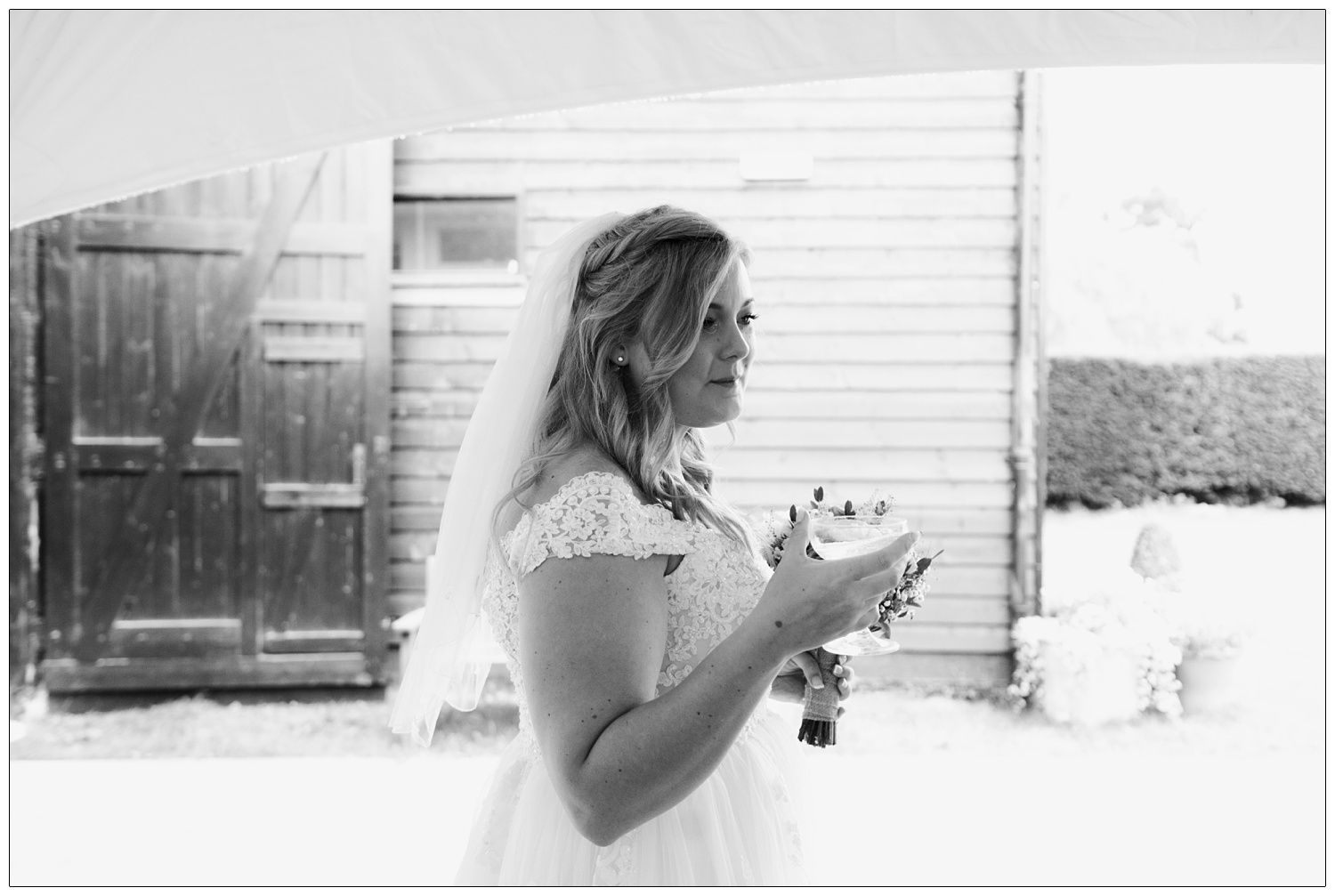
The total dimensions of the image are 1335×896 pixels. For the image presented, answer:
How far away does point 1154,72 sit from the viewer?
9.80 m

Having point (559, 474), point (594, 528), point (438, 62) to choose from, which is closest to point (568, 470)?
point (559, 474)

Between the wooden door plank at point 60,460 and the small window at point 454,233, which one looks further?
the small window at point 454,233

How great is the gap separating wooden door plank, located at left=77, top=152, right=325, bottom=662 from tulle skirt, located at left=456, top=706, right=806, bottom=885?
396 centimetres

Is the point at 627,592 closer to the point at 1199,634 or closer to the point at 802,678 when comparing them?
the point at 802,678

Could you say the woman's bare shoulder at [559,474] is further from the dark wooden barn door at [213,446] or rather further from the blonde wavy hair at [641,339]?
the dark wooden barn door at [213,446]

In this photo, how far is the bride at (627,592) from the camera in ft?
4.10

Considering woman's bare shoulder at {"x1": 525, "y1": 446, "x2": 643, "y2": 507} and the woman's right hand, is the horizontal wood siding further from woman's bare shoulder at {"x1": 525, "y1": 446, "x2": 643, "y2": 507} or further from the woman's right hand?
the woman's right hand

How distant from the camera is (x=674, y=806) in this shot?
4.60 ft

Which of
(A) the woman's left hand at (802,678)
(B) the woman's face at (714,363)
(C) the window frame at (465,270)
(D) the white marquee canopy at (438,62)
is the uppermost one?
(C) the window frame at (465,270)

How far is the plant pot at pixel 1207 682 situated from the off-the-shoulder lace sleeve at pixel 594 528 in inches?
193

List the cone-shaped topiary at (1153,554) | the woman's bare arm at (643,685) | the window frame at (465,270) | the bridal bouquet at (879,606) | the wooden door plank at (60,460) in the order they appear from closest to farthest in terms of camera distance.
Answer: the woman's bare arm at (643,685)
the bridal bouquet at (879,606)
the wooden door plank at (60,460)
the window frame at (465,270)
the cone-shaped topiary at (1153,554)

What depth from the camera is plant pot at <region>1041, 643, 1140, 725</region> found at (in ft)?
17.1

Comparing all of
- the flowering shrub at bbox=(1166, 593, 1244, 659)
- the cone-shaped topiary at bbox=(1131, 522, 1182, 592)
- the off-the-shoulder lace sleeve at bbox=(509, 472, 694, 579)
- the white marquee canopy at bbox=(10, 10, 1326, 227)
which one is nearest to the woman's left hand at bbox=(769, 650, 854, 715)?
the off-the-shoulder lace sleeve at bbox=(509, 472, 694, 579)

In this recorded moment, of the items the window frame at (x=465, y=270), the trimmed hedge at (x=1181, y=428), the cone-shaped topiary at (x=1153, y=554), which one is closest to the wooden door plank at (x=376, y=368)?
the window frame at (x=465, y=270)
